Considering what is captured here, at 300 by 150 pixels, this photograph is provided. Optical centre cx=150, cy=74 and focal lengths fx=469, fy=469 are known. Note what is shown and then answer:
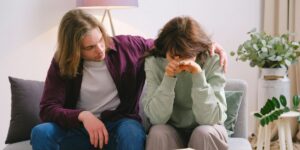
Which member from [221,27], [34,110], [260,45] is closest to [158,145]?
[34,110]

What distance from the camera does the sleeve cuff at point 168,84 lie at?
1881 millimetres

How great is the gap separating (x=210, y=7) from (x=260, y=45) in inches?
36.8

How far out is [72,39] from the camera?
2039 millimetres

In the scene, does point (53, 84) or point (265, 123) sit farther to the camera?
point (265, 123)

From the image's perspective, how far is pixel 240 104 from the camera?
7.18 ft

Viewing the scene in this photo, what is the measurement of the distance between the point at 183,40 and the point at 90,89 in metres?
0.48

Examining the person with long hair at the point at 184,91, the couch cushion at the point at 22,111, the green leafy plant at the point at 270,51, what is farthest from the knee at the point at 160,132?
the green leafy plant at the point at 270,51

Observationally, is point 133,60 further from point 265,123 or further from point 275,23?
point 275,23

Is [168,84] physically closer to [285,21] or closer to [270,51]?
[270,51]

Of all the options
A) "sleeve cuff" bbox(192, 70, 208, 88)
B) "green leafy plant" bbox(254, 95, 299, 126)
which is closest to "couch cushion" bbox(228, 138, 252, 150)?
"green leafy plant" bbox(254, 95, 299, 126)

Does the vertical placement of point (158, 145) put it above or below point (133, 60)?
below

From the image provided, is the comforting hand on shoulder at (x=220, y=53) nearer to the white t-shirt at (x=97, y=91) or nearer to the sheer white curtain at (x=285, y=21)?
the white t-shirt at (x=97, y=91)

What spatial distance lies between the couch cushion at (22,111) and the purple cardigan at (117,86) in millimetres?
189

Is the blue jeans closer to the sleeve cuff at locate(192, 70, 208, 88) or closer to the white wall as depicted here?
the sleeve cuff at locate(192, 70, 208, 88)
